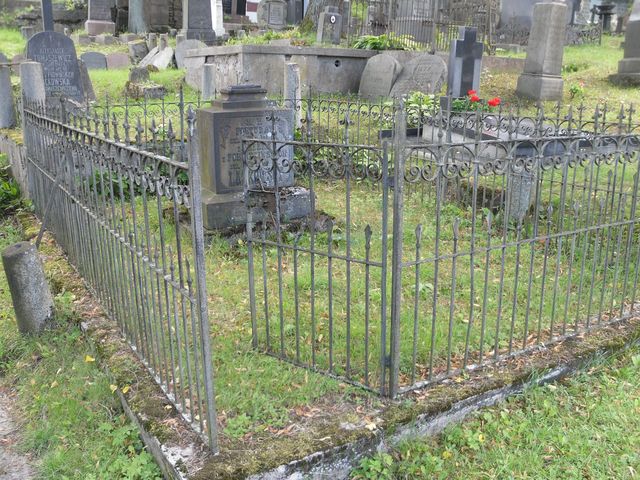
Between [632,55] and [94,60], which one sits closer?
[632,55]

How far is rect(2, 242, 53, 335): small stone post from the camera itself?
4.03 metres

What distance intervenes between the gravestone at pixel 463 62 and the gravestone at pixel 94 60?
10.6m

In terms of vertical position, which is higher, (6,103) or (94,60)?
(94,60)

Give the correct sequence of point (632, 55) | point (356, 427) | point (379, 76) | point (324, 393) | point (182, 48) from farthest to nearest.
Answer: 1. point (182, 48)
2. point (632, 55)
3. point (379, 76)
4. point (324, 393)
5. point (356, 427)

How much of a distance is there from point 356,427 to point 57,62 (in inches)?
328

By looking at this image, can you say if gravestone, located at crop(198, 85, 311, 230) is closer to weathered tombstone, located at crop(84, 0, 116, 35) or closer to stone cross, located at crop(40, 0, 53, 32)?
stone cross, located at crop(40, 0, 53, 32)

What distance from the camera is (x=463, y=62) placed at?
11.1 meters

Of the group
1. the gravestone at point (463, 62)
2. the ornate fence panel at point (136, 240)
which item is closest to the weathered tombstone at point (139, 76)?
the gravestone at point (463, 62)

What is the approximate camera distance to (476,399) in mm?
3176

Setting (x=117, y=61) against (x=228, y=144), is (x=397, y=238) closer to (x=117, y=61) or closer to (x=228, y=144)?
(x=228, y=144)

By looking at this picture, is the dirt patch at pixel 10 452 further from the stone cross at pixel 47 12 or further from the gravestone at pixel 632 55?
the gravestone at pixel 632 55

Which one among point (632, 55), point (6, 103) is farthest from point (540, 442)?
point (632, 55)

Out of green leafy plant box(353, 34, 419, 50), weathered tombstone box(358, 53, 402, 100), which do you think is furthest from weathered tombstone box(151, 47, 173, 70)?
weathered tombstone box(358, 53, 402, 100)

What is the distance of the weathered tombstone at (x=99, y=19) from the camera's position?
23.3m
